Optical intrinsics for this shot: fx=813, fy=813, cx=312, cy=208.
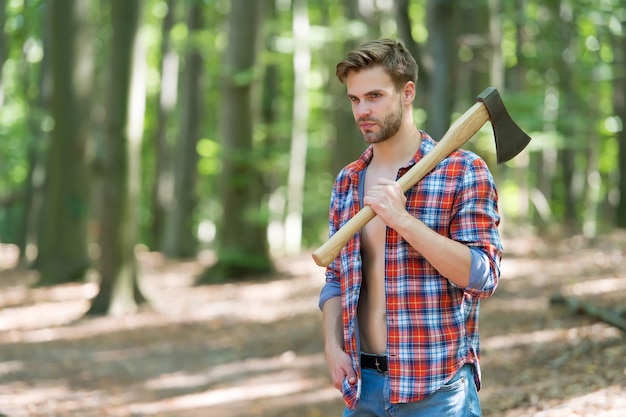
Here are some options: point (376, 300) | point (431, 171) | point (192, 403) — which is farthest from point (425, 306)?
point (192, 403)

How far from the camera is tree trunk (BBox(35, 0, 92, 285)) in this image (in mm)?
16906

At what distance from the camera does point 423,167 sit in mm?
3176

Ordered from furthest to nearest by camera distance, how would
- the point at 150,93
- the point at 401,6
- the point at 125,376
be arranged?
the point at 150,93 → the point at 401,6 → the point at 125,376

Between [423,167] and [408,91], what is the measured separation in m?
0.34

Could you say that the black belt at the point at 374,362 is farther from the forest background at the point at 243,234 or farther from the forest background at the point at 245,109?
the forest background at the point at 245,109

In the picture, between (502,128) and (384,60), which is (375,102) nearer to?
(384,60)

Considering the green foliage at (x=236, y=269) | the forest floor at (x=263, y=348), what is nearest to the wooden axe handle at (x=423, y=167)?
the forest floor at (x=263, y=348)

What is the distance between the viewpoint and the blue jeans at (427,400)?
312cm

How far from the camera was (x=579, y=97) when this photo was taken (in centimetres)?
2388

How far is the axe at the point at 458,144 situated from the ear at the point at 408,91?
21 cm

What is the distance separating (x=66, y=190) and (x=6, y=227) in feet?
107

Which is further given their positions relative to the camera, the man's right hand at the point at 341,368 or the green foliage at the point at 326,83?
the green foliage at the point at 326,83

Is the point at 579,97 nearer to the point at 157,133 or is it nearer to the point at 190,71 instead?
the point at 190,71

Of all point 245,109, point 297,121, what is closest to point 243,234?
point 245,109
